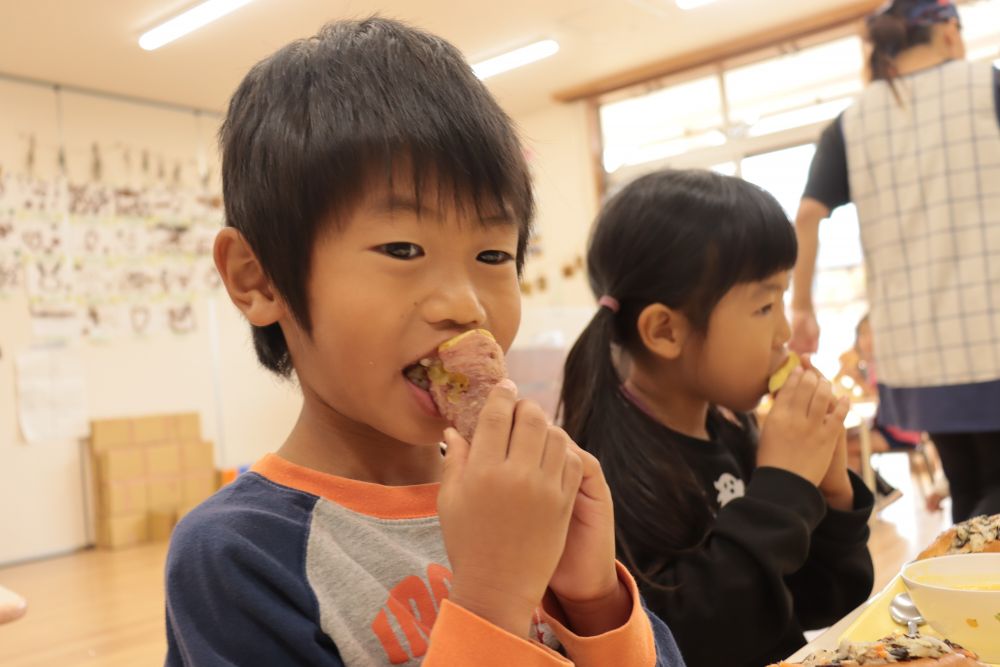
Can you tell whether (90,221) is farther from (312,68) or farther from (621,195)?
(312,68)

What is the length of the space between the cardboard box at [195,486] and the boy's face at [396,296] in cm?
514

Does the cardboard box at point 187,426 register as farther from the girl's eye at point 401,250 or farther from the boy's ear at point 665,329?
the girl's eye at point 401,250

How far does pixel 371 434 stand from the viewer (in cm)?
81

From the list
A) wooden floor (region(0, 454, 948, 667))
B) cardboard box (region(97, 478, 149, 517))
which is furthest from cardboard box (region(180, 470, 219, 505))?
wooden floor (region(0, 454, 948, 667))

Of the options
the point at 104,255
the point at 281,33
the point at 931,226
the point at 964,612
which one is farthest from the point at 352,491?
the point at 104,255

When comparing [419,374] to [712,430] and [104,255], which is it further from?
[104,255]

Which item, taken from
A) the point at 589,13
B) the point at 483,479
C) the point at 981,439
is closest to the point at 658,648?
the point at 483,479

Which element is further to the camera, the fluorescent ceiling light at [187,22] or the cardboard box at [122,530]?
the cardboard box at [122,530]

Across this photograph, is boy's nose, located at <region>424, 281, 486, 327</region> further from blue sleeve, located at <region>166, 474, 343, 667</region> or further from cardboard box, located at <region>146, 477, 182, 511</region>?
cardboard box, located at <region>146, 477, 182, 511</region>

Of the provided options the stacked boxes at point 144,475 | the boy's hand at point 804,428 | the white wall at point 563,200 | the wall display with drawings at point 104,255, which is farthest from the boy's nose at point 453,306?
the white wall at point 563,200

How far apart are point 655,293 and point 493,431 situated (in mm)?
748

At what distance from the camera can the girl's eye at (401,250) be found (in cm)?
70

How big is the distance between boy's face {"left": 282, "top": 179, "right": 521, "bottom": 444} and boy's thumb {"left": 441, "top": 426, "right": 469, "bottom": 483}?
0.24ft

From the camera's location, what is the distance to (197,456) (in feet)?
18.5
